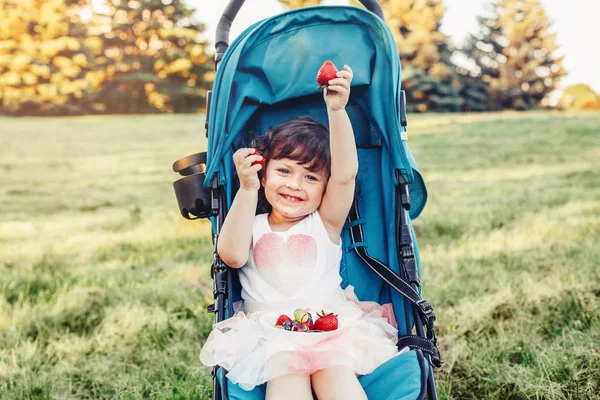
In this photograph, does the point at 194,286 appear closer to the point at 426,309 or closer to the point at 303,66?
the point at 303,66

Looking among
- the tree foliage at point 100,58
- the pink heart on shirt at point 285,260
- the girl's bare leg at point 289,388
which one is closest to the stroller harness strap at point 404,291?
the pink heart on shirt at point 285,260

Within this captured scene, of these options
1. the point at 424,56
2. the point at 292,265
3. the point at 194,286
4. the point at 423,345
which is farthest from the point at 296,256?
the point at 424,56

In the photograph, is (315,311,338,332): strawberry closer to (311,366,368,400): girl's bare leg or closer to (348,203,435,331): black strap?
(311,366,368,400): girl's bare leg

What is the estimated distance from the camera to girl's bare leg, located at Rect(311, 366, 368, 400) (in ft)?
6.23

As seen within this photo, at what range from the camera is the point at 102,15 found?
26516 millimetres

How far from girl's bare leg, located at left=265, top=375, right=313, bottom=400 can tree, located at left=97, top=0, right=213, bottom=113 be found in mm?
24412

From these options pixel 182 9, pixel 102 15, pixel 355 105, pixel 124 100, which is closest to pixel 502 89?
pixel 182 9

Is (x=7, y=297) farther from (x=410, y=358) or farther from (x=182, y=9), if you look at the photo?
(x=182, y=9)

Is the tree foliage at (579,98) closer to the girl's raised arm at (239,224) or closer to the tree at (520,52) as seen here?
the tree at (520,52)

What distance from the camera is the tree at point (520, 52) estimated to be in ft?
89.4

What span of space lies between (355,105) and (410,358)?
1.33 metres

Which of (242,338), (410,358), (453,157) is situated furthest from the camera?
(453,157)

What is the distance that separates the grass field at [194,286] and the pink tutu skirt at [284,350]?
0.51 metres

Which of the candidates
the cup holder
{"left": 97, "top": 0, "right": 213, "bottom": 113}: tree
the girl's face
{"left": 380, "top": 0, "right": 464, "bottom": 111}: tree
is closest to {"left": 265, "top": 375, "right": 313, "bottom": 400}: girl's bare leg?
the girl's face
